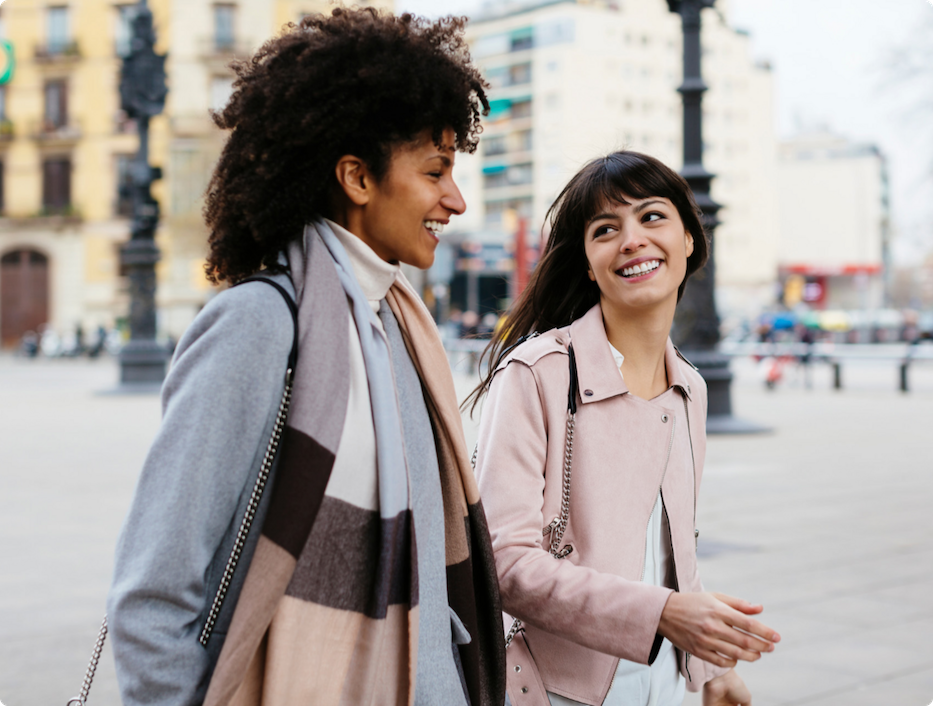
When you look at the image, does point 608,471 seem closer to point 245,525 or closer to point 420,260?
point 420,260

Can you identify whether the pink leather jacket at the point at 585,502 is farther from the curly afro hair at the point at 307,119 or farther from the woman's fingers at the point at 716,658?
the curly afro hair at the point at 307,119

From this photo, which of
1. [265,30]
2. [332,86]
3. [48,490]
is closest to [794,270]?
[265,30]

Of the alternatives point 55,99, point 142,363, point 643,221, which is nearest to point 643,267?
point 643,221

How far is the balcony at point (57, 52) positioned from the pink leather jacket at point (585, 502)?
51591mm

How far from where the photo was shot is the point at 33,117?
161 ft

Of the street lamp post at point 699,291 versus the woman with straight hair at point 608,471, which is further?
the street lamp post at point 699,291

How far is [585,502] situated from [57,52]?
53.0m

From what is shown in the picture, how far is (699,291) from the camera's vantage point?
11.2m

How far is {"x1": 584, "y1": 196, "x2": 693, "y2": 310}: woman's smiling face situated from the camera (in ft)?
7.16

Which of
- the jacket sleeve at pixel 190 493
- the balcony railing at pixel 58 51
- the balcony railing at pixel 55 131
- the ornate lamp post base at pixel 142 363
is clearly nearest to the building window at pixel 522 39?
the balcony railing at pixel 58 51

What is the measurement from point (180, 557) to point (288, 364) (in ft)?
1.01

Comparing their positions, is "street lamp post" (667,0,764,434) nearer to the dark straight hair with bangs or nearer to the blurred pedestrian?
the dark straight hair with bangs

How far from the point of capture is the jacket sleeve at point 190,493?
1395 millimetres

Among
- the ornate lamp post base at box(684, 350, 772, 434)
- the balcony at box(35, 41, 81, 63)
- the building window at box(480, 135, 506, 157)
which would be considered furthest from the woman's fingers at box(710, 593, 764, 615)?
the building window at box(480, 135, 506, 157)
